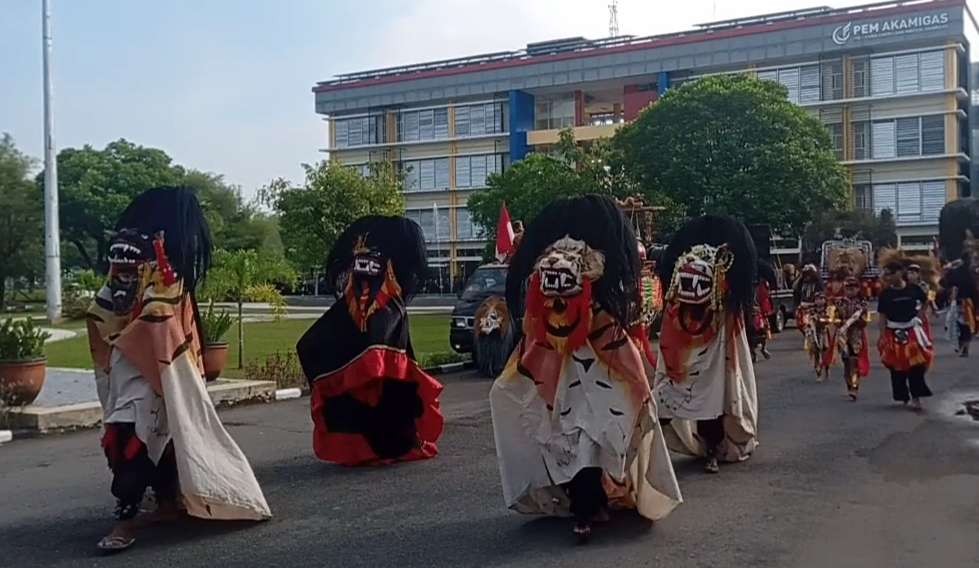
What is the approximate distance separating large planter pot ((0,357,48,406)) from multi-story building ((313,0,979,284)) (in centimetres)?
4892

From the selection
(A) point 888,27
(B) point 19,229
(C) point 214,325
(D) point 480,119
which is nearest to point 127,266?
(C) point 214,325

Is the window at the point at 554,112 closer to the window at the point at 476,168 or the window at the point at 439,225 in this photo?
the window at the point at 476,168

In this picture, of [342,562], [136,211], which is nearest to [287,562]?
[342,562]

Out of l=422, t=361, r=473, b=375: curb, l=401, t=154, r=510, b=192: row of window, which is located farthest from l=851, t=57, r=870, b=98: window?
l=422, t=361, r=473, b=375: curb

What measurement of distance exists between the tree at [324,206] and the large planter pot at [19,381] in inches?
841

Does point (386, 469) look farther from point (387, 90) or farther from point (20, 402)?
point (387, 90)

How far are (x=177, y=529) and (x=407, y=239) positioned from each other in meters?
3.74

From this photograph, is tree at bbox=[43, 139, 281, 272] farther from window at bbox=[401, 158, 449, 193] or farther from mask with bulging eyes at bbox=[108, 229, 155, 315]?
mask with bulging eyes at bbox=[108, 229, 155, 315]

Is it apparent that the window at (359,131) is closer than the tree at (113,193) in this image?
No

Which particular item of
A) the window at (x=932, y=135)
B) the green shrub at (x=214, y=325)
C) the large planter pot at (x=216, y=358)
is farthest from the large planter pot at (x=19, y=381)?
the window at (x=932, y=135)

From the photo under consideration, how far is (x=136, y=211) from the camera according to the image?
698 centimetres

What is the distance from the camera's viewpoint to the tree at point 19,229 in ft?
152

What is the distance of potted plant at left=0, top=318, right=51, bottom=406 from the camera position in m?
11.9

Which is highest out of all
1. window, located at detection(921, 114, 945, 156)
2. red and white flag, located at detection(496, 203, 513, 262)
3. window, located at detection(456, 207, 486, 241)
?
window, located at detection(921, 114, 945, 156)
